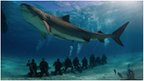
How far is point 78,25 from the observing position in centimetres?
544

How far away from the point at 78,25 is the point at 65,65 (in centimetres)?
43

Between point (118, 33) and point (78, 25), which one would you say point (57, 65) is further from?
point (118, 33)

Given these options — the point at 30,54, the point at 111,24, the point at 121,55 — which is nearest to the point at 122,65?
the point at 121,55

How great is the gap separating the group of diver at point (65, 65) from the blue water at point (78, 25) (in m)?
0.05

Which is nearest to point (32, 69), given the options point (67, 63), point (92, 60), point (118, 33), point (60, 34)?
point (67, 63)

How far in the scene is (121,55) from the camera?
5453 millimetres

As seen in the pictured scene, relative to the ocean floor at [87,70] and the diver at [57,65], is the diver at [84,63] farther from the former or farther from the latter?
the diver at [57,65]

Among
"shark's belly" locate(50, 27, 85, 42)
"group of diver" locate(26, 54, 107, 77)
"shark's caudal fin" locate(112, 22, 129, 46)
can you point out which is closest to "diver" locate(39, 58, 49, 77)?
"group of diver" locate(26, 54, 107, 77)

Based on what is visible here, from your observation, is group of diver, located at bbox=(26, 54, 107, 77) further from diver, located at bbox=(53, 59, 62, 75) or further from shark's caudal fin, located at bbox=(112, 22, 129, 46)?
shark's caudal fin, located at bbox=(112, 22, 129, 46)

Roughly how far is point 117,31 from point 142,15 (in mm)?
294

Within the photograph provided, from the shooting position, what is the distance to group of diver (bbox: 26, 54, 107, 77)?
5480 millimetres

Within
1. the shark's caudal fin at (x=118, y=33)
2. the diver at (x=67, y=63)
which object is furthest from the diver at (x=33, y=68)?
the shark's caudal fin at (x=118, y=33)

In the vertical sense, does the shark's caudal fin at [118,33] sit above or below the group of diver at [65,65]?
above

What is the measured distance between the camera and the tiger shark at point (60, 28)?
17.5ft
